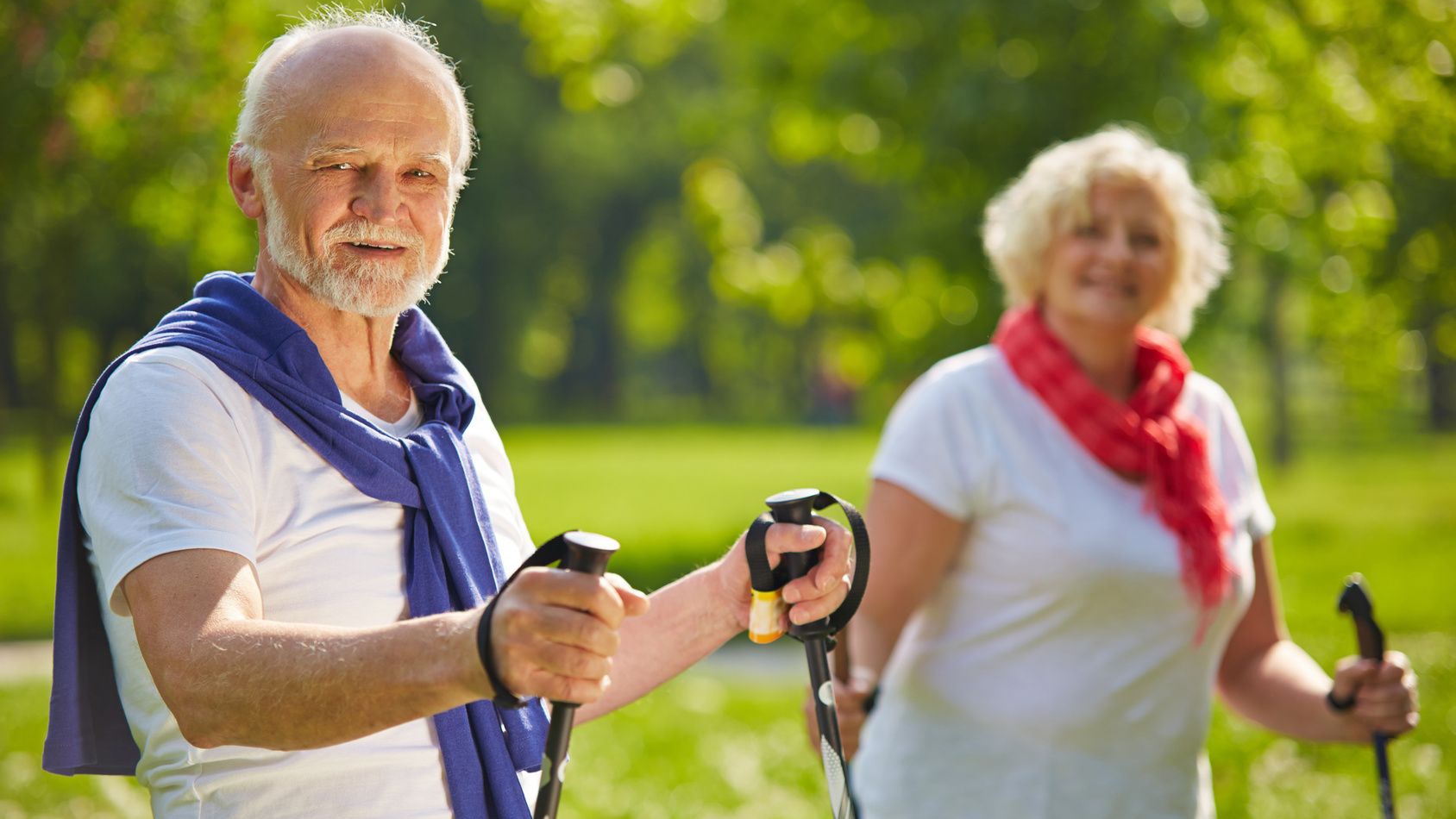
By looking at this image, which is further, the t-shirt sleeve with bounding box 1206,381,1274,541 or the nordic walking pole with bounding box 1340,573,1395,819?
the t-shirt sleeve with bounding box 1206,381,1274,541

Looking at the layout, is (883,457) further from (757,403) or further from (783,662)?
(757,403)

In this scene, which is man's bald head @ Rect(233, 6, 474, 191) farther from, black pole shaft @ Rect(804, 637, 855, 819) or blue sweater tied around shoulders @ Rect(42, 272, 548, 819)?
black pole shaft @ Rect(804, 637, 855, 819)

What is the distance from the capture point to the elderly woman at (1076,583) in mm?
2885

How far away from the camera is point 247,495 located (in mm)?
1790

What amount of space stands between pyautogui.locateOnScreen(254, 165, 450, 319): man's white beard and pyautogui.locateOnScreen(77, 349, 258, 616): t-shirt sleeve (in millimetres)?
246

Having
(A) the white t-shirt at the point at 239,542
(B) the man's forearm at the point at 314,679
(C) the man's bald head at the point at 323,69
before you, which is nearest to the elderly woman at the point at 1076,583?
(A) the white t-shirt at the point at 239,542

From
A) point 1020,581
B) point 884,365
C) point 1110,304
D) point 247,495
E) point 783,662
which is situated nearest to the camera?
point 247,495

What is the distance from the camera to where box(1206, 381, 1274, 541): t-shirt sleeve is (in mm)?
3158

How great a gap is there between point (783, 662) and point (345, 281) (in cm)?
814

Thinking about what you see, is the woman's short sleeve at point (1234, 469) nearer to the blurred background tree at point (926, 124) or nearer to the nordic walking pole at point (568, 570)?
the nordic walking pole at point (568, 570)

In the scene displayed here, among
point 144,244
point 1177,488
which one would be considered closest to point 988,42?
point 1177,488

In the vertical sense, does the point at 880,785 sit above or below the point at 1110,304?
below

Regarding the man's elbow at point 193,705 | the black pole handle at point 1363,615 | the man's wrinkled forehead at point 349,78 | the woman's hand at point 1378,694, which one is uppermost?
the man's wrinkled forehead at point 349,78

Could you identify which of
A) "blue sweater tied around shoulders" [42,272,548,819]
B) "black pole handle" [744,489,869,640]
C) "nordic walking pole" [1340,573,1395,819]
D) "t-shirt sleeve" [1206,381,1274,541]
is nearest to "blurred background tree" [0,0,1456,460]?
"t-shirt sleeve" [1206,381,1274,541]
